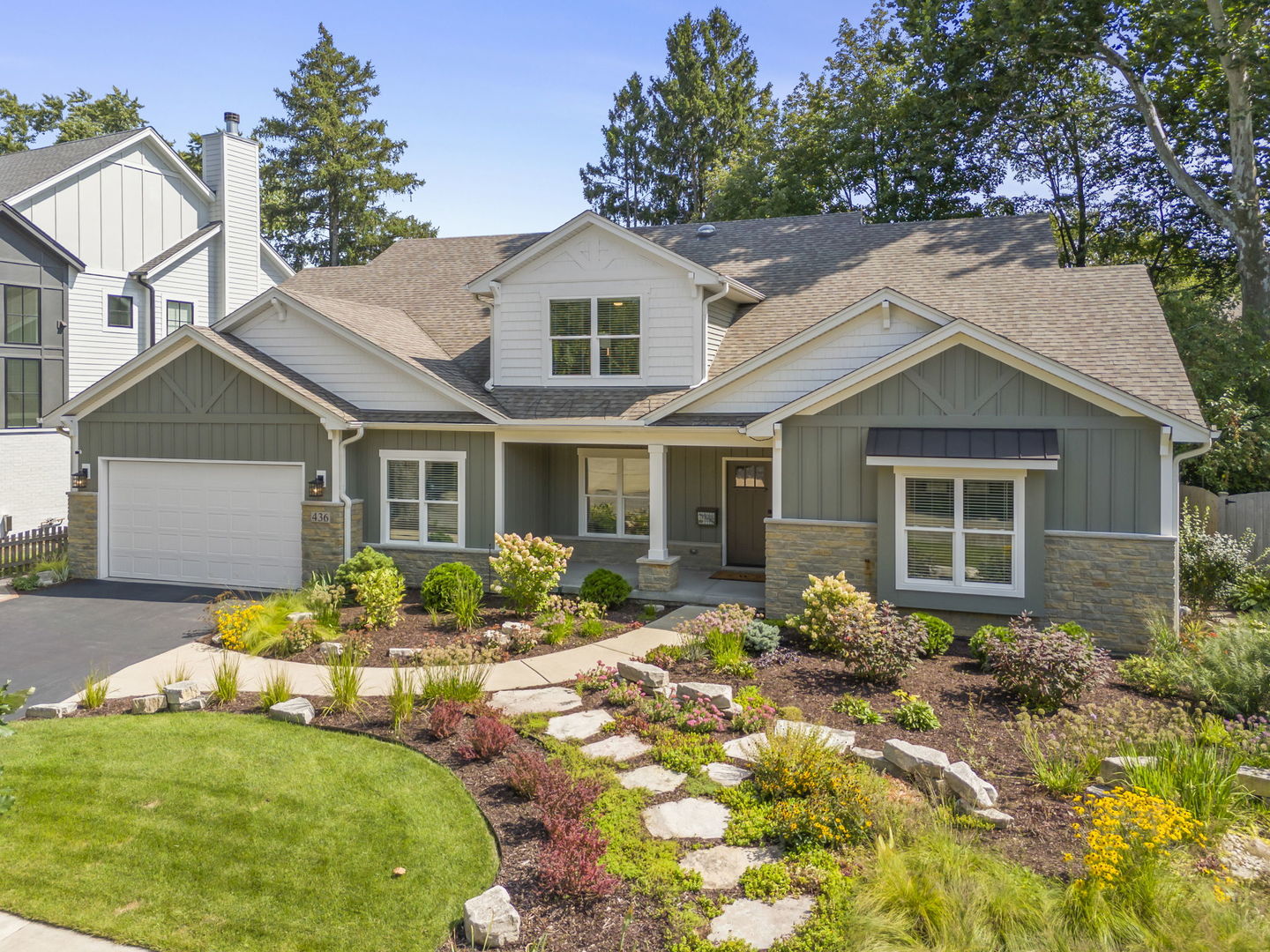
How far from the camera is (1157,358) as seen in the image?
11594mm

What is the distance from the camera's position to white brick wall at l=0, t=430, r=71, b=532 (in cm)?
2044

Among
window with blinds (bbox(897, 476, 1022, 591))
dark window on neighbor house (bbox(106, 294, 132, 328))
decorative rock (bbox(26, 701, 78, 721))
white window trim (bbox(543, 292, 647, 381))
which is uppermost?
dark window on neighbor house (bbox(106, 294, 132, 328))

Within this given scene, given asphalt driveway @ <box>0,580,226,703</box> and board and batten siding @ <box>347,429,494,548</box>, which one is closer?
asphalt driveway @ <box>0,580,226,703</box>

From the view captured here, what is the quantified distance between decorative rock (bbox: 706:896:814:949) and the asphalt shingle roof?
8.50 metres

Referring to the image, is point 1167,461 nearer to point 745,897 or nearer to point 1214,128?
point 745,897

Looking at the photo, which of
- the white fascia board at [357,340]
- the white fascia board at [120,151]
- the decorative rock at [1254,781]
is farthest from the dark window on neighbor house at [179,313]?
the decorative rock at [1254,781]

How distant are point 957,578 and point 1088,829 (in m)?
5.77

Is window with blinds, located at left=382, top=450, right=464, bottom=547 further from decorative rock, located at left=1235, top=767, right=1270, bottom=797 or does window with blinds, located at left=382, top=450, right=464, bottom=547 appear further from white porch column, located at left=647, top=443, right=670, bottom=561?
decorative rock, located at left=1235, top=767, right=1270, bottom=797

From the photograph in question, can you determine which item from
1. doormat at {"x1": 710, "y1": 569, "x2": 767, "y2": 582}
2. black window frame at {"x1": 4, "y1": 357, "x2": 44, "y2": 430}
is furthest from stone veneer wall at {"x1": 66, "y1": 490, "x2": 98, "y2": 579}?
doormat at {"x1": 710, "y1": 569, "x2": 767, "y2": 582}

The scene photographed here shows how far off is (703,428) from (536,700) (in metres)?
5.75

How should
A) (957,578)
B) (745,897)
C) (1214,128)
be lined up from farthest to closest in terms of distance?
(1214,128) → (957,578) → (745,897)

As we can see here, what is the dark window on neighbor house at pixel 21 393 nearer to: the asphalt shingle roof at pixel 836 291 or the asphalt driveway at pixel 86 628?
the asphalt shingle roof at pixel 836 291

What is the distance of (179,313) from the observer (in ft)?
82.3

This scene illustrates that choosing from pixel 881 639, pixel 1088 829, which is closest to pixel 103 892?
pixel 1088 829
